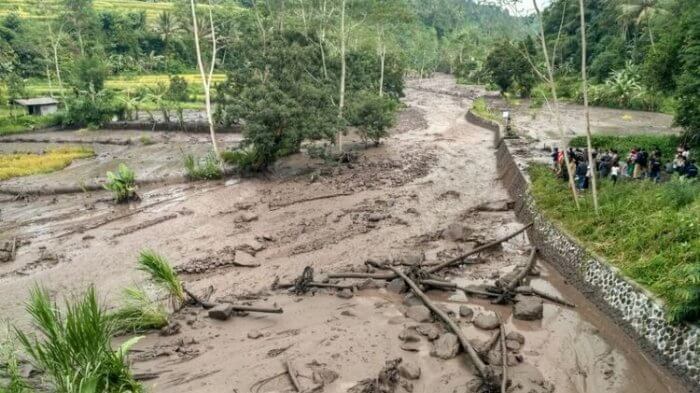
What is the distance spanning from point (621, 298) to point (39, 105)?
186 ft

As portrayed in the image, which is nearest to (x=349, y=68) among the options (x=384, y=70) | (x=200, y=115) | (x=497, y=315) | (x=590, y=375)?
(x=384, y=70)

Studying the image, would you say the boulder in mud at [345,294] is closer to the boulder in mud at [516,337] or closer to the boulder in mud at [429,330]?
the boulder in mud at [429,330]

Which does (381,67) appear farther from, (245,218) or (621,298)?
(621,298)

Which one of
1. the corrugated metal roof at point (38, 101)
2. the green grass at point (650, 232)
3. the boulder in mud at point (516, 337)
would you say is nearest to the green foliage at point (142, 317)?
the boulder in mud at point (516, 337)

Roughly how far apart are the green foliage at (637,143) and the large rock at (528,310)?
1279 cm

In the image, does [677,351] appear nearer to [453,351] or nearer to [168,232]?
[453,351]

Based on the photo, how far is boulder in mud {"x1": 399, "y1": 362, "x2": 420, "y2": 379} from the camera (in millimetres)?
10102

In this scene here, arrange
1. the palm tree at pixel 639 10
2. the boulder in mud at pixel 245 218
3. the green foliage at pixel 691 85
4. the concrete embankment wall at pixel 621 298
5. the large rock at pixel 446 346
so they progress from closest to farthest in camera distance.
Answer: the concrete embankment wall at pixel 621 298
the large rock at pixel 446 346
the green foliage at pixel 691 85
the boulder in mud at pixel 245 218
the palm tree at pixel 639 10

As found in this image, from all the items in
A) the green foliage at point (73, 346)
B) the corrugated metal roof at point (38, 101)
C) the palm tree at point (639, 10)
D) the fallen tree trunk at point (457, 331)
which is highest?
the palm tree at point (639, 10)

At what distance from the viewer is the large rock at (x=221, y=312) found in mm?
12305

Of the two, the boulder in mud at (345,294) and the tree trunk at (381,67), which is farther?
the tree trunk at (381,67)

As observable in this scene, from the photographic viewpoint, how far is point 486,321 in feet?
39.4

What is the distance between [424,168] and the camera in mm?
28688

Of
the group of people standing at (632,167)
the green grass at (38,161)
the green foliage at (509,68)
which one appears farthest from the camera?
the green foliage at (509,68)
